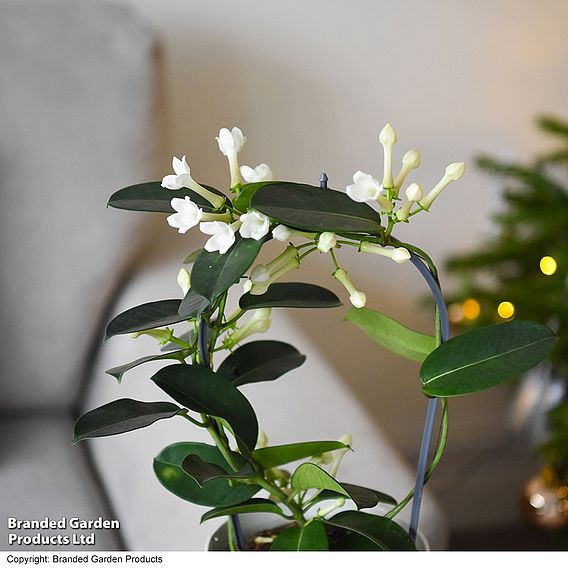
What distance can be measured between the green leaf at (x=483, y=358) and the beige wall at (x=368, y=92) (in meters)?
0.80

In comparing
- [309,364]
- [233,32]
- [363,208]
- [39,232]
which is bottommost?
[363,208]

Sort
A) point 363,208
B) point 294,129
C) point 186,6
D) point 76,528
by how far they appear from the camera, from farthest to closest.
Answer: point 294,129 → point 186,6 → point 76,528 → point 363,208

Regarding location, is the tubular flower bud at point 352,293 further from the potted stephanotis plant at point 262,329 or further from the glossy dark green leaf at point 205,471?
the glossy dark green leaf at point 205,471

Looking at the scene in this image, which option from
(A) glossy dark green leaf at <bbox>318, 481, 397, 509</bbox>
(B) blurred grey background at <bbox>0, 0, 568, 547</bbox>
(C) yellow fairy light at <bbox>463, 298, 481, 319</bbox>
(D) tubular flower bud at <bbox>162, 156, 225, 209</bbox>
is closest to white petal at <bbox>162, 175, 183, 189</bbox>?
(D) tubular flower bud at <bbox>162, 156, 225, 209</bbox>

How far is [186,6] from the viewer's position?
47.4 inches

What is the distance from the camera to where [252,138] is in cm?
130

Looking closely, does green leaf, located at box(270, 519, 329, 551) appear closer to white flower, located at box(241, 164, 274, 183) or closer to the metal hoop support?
the metal hoop support

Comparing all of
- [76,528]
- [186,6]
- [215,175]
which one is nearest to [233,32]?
[186,6]

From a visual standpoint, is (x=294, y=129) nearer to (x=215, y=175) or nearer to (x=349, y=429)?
(x=215, y=175)

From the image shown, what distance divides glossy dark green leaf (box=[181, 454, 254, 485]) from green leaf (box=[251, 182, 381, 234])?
0.50ft

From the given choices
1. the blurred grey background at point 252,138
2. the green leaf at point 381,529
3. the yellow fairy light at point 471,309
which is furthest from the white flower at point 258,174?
the yellow fairy light at point 471,309

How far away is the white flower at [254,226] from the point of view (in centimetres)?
44

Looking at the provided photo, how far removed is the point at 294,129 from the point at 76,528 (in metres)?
0.76

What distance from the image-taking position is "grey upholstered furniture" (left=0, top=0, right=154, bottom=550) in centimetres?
98
